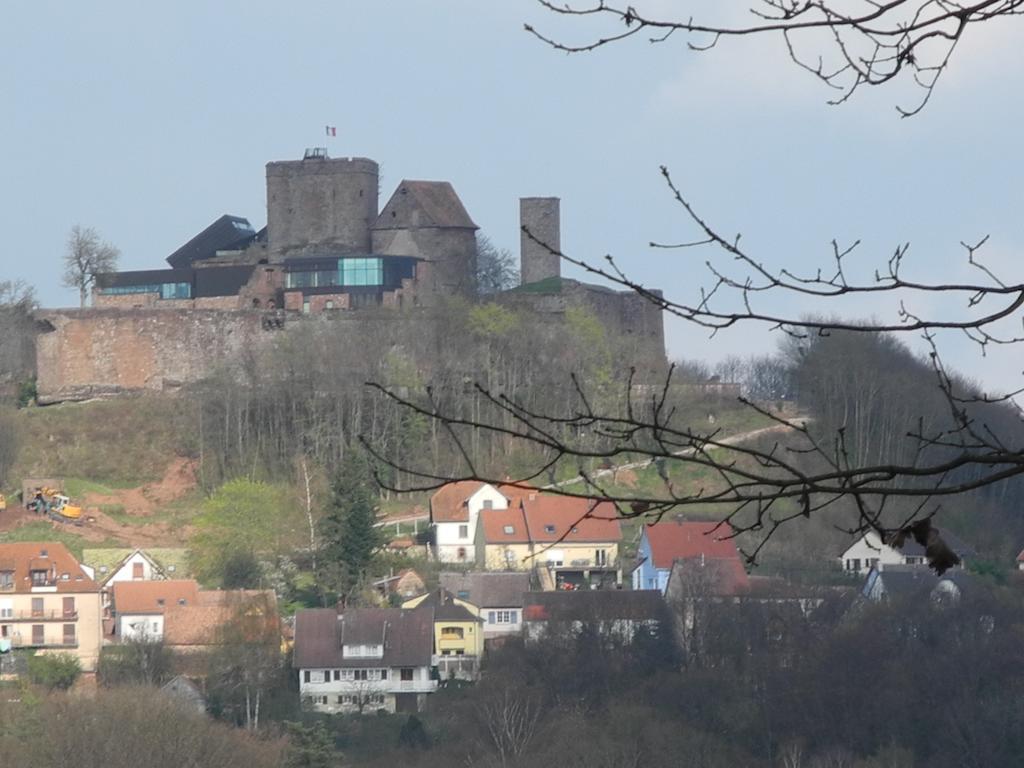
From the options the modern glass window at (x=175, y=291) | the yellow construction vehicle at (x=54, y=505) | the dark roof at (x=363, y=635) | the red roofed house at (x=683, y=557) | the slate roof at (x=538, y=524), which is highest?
the modern glass window at (x=175, y=291)

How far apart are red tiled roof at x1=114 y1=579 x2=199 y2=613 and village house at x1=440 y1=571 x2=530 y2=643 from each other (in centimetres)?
472

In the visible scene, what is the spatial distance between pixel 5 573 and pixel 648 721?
14.0 meters

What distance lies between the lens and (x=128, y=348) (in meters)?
51.2

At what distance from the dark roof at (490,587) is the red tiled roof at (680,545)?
2.51 meters

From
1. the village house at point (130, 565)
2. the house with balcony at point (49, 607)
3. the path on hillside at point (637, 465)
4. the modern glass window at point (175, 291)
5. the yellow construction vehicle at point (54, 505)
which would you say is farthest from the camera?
the modern glass window at point (175, 291)

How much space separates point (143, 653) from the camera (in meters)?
38.2

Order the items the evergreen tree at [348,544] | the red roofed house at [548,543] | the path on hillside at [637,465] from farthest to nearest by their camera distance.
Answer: the path on hillside at [637,465] < the red roofed house at [548,543] < the evergreen tree at [348,544]

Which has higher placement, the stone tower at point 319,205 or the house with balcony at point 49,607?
the stone tower at point 319,205

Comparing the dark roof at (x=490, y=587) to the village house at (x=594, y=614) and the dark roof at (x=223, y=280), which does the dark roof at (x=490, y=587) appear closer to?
the village house at (x=594, y=614)

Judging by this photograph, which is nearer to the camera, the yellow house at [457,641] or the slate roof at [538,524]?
the yellow house at [457,641]

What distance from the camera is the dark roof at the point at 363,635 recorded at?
123 ft

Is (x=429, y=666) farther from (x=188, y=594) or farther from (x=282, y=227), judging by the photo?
(x=282, y=227)

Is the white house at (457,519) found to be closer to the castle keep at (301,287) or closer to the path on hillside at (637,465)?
the path on hillside at (637,465)

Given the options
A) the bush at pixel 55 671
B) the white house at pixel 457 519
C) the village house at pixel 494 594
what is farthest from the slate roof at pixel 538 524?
the bush at pixel 55 671
